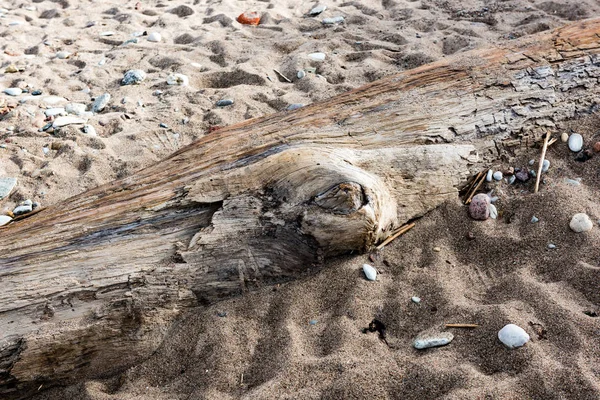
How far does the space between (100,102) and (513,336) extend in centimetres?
382

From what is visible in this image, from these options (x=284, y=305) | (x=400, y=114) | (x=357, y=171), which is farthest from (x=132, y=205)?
(x=400, y=114)

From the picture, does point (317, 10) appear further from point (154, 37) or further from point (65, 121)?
point (65, 121)

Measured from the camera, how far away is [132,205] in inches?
95.8

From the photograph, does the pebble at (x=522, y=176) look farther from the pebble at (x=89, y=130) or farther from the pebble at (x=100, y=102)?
the pebble at (x=100, y=102)

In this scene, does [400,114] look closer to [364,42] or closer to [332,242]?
[332,242]

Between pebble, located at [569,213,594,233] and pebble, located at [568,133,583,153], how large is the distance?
1.67 ft

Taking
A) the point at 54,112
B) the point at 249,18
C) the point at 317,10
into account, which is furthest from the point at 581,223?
the point at 249,18

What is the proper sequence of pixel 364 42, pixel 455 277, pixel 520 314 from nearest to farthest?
pixel 520 314 → pixel 455 277 → pixel 364 42

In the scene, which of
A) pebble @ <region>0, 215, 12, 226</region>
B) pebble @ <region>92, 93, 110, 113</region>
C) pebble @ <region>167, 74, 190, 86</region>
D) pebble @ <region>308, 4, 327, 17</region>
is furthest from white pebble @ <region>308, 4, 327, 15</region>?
pebble @ <region>0, 215, 12, 226</region>

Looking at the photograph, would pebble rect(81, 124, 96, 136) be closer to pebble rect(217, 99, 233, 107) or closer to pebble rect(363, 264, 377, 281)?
pebble rect(217, 99, 233, 107)

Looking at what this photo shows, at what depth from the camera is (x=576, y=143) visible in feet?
9.15

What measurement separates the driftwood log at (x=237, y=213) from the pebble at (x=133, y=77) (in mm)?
2315

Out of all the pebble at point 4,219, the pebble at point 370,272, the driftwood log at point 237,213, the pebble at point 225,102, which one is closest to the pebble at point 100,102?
the pebble at point 225,102

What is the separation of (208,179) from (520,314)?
1.44 metres
